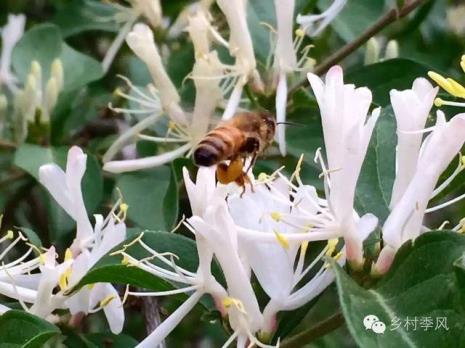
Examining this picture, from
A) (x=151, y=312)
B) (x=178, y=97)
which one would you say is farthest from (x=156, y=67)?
(x=151, y=312)

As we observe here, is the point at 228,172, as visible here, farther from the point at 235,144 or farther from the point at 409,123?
the point at 409,123

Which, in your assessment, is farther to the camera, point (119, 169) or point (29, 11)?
point (29, 11)

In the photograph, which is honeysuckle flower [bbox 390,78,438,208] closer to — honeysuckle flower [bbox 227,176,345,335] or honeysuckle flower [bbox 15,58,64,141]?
honeysuckle flower [bbox 227,176,345,335]

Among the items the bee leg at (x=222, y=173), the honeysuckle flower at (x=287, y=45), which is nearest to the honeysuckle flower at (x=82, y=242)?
the bee leg at (x=222, y=173)

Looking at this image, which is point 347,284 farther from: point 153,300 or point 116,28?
point 116,28

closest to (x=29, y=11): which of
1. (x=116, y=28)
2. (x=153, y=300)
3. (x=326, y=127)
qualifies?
(x=116, y=28)

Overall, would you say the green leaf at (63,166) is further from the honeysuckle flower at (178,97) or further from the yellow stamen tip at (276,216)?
the yellow stamen tip at (276,216)
